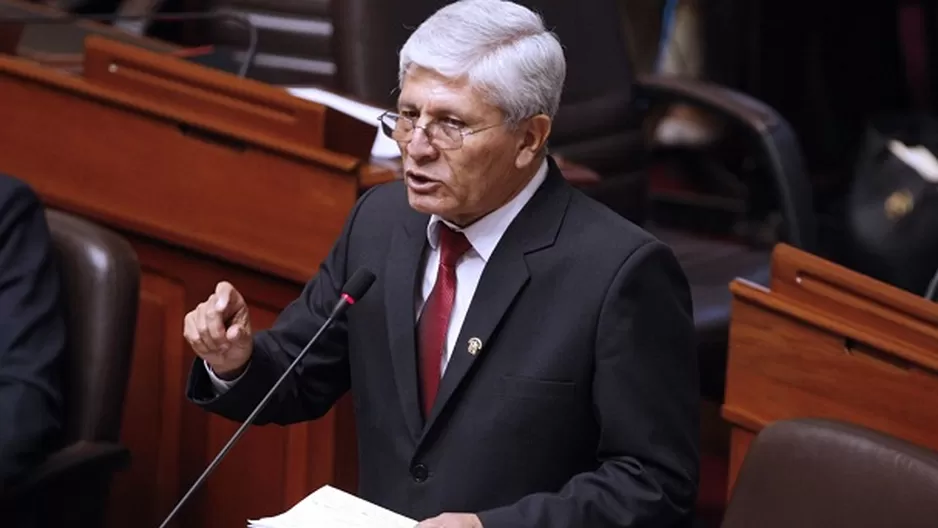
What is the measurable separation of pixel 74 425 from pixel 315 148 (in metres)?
0.47

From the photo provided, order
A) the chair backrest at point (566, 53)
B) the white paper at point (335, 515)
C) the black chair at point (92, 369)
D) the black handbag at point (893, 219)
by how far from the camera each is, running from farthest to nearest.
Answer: the black handbag at point (893, 219), the chair backrest at point (566, 53), the black chair at point (92, 369), the white paper at point (335, 515)

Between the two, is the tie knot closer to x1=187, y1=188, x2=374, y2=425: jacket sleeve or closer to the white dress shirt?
the white dress shirt

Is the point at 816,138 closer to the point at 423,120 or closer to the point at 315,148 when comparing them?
the point at 315,148

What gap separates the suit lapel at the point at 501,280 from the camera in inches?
69.4

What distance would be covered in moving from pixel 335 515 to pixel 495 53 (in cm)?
47

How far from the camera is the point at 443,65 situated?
1690mm

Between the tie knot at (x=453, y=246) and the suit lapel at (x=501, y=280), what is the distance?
1.5 inches

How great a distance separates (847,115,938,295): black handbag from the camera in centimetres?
323

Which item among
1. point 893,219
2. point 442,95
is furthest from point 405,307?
point 893,219

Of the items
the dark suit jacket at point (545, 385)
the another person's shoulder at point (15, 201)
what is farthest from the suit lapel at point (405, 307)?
the another person's shoulder at point (15, 201)

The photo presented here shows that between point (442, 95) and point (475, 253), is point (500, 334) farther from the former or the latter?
point (442, 95)

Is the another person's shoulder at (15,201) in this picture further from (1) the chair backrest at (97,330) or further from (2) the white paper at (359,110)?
(2) the white paper at (359,110)

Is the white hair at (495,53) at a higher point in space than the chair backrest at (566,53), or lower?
higher

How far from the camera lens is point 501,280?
1775 millimetres
